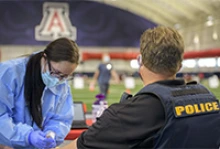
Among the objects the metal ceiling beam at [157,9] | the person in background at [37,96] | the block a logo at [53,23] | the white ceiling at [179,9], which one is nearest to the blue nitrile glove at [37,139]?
the person in background at [37,96]

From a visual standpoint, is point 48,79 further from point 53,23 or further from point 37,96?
point 53,23

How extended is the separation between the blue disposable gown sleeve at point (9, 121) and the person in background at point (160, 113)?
67 cm

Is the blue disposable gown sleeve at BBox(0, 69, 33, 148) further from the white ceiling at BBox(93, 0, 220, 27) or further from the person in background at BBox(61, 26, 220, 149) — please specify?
the white ceiling at BBox(93, 0, 220, 27)

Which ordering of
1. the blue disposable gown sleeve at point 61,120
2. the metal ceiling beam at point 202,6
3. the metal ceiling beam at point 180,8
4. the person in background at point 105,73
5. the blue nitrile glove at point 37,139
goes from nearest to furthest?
1. the blue nitrile glove at point 37,139
2. the blue disposable gown sleeve at point 61,120
3. the person in background at point 105,73
4. the metal ceiling beam at point 202,6
5. the metal ceiling beam at point 180,8

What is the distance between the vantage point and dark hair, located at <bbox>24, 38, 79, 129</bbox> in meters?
1.93

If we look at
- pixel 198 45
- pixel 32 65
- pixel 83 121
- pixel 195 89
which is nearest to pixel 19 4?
pixel 83 121

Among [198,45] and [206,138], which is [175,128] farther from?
[198,45]

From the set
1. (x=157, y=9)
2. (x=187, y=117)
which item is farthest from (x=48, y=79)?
(x=157, y=9)

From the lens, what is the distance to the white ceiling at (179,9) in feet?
58.4

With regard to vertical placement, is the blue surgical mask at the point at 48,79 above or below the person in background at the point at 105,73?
above

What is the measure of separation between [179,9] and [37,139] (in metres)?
18.5

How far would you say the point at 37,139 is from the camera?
71.2 inches

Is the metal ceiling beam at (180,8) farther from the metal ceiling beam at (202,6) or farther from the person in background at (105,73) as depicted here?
the person in background at (105,73)

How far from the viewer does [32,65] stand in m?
1.99
